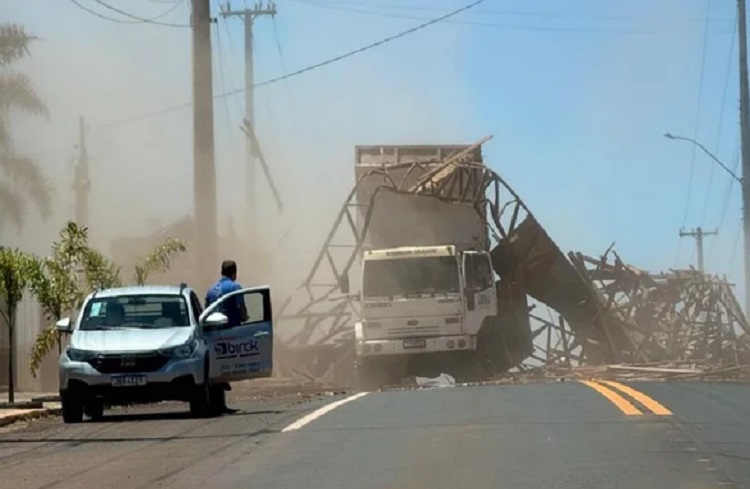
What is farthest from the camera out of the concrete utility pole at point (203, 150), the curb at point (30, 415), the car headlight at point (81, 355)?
the concrete utility pole at point (203, 150)

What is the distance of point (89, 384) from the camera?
1598 cm

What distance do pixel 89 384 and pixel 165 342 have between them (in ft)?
3.22

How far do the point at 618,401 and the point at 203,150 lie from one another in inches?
636

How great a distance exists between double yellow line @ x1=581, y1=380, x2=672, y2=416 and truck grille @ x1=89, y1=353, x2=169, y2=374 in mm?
5231

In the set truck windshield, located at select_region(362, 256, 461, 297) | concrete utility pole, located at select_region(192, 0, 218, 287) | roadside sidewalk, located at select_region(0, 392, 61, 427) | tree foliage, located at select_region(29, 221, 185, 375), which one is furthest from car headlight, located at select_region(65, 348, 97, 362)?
concrete utility pole, located at select_region(192, 0, 218, 287)

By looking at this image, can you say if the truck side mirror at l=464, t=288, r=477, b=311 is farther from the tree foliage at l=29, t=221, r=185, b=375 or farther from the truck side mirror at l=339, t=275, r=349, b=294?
the tree foliage at l=29, t=221, r=185, b=375

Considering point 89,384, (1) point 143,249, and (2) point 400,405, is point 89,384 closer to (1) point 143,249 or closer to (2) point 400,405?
(2) point 400,405

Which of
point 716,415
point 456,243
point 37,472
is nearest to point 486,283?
point 456,243

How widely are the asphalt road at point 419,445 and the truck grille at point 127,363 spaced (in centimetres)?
63

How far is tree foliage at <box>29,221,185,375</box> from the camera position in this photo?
21.8 meters

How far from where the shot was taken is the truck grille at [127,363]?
52.5 ft

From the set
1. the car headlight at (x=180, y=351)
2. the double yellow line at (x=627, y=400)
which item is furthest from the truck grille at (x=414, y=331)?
the car headlight at (x=180, y=351)

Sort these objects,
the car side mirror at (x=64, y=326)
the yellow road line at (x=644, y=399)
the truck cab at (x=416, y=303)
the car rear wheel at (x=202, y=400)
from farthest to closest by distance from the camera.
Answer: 1. the truck cab at (x=416, y=303)
2. the car side mirror at (x=64, y=326)
3. the car rear wheel at (x=202, y=400)
4. the yellow road line at (x=644, y=399)

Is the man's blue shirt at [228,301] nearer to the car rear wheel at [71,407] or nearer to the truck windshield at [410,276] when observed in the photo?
the car rear wheel at [71,407]
